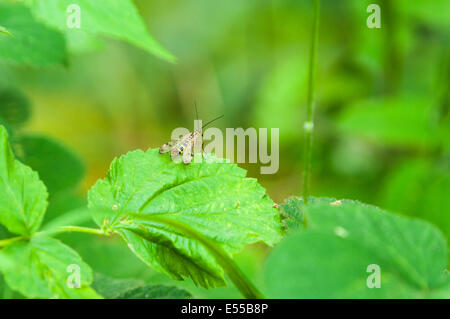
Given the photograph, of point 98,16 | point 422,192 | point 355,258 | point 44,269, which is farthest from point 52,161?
point 422,192

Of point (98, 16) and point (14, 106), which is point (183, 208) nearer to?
point (98, 16)

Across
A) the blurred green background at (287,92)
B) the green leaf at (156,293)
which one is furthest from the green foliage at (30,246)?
the blurred green background at (287,92)

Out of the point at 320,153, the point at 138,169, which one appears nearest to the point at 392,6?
the point at 320,153

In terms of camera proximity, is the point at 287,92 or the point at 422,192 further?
the point at 287,92

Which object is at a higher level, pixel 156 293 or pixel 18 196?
pixel 18 196

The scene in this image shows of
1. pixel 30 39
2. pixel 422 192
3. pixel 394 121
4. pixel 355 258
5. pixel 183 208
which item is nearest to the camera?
pixel 355 258

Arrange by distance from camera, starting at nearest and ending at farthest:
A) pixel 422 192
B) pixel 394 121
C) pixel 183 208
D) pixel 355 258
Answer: pixel 355 258 → pixel 183 208 → pixel 422 192 → pixel 394 121
